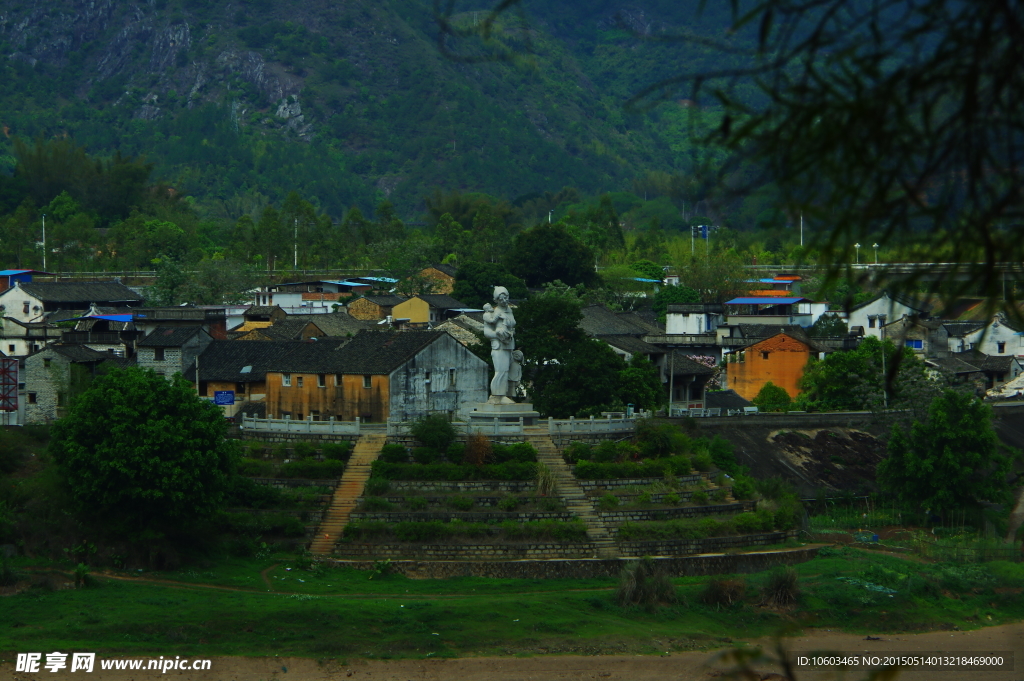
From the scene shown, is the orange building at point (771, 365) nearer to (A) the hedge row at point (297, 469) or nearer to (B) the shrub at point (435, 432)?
(B) the shrub at point (435, 432)

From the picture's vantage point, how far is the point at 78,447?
110ft

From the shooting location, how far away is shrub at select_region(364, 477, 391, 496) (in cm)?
3791

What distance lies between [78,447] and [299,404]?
12144mm

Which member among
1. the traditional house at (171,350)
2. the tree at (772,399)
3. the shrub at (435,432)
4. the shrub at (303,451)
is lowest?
the shrub at (303,451)

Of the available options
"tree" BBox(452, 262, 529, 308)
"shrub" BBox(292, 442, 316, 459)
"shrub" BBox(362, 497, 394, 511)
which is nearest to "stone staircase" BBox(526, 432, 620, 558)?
"shrub" BBox(362, 497, 394, 511)

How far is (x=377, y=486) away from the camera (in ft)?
124

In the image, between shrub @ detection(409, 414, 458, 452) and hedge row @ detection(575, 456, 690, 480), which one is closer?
shrub @ detection(409, 414, 458, 452)

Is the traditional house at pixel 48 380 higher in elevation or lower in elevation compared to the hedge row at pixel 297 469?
higher

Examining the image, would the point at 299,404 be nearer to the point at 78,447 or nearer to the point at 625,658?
the point at 78,447

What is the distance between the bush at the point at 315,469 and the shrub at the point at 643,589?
9.95m

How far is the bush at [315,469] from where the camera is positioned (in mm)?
39062

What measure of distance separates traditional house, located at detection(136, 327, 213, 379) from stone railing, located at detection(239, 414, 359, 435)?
9.73 meters

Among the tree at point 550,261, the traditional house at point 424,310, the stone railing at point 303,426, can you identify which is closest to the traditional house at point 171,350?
the stone railing at point 303,426

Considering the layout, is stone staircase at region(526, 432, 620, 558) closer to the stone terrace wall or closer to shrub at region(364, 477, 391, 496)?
the stone terrace wall
